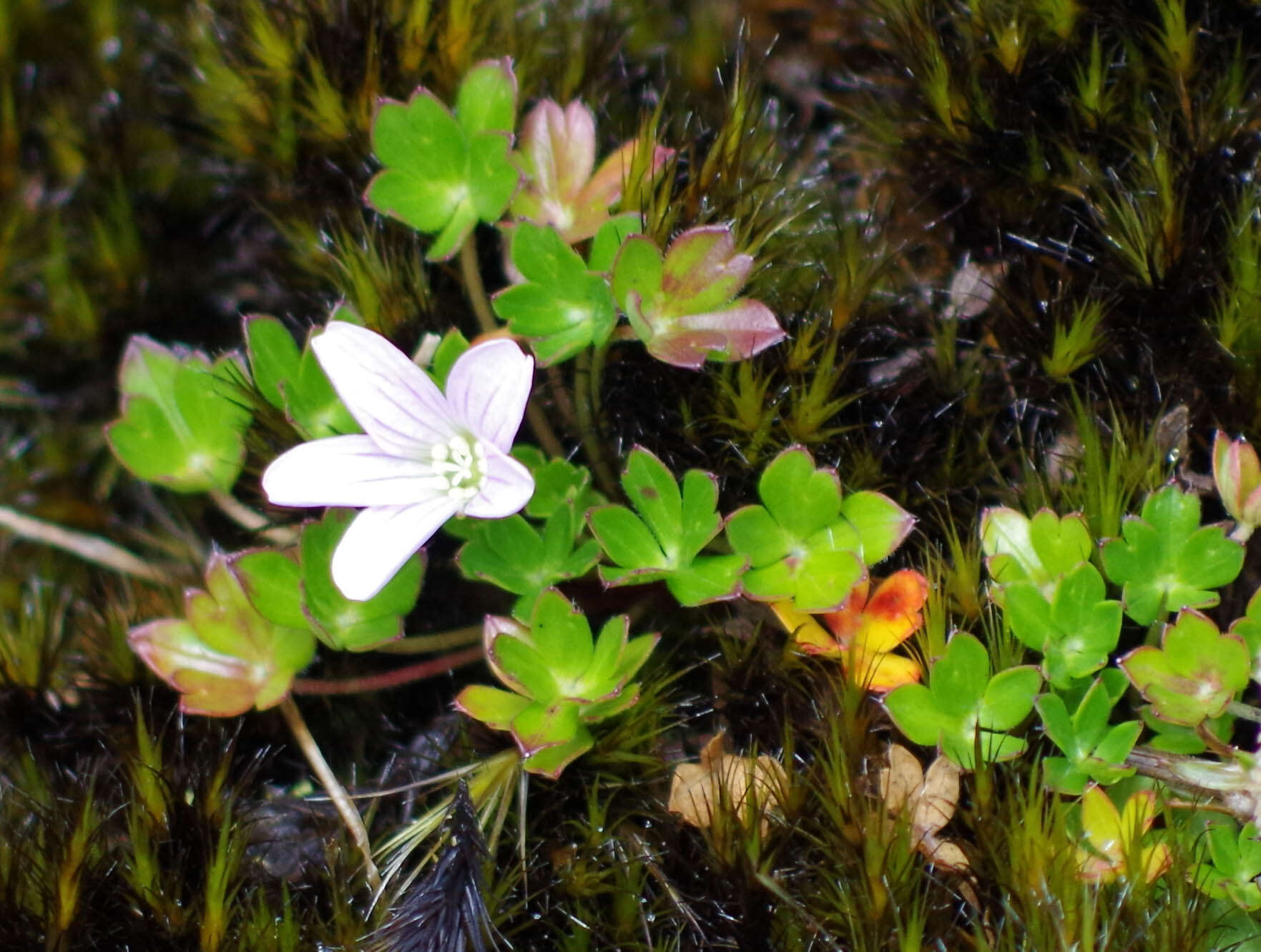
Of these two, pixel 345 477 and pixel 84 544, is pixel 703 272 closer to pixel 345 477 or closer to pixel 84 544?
pixel 345 477

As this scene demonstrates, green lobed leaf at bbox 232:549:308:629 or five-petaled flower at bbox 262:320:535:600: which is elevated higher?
five-petaled flower at bbox 262:320:535:600

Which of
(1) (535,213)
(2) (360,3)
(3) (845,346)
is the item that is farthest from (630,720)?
(2) (360,3)

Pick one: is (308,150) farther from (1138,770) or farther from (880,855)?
(1138,770)

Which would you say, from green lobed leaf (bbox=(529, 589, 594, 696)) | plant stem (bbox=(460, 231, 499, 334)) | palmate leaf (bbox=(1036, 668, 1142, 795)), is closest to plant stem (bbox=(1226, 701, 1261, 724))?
palmate leaf (bbox=(1036, 668, 1142, 795))

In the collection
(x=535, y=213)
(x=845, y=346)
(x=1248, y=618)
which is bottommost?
(x=1248, y=618)

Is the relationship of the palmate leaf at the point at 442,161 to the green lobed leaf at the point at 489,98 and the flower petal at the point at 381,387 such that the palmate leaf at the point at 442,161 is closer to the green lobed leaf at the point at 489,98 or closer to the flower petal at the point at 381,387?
the green lobed leaf at the point at 489,98

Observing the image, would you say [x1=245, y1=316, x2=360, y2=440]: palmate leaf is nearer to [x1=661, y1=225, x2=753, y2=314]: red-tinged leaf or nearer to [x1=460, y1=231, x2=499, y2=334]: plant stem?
[x1=460, y1=231, x2=499, y2=334]: plant stem
